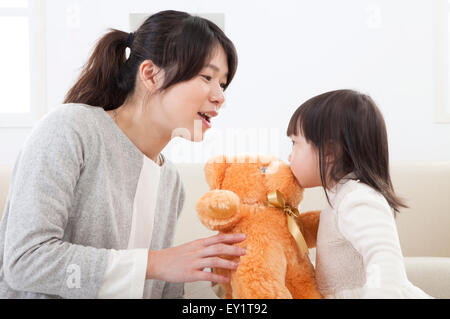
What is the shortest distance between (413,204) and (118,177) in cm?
140

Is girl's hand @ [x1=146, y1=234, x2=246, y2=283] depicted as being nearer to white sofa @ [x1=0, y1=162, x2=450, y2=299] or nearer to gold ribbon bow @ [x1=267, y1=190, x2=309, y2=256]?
gold ribbon bow @ [x1=267, y1=190, x2=309, y2=256]

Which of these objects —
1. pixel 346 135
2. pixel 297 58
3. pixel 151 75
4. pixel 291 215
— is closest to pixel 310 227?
pixel 291 215

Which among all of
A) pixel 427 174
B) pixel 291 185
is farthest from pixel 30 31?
pixel 427 174

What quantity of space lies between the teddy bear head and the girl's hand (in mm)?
115

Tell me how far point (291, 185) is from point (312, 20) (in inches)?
66.7

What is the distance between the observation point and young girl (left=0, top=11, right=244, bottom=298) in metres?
0.74

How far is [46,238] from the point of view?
0.74m

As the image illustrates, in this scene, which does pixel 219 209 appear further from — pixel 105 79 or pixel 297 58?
pixel 297 58

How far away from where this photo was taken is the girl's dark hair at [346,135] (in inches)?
35.8

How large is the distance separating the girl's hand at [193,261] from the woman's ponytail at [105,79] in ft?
1.46

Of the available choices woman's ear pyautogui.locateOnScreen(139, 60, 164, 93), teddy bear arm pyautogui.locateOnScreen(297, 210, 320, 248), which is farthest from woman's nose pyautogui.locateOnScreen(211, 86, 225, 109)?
teddy bear arm pyautogui.locateOnScreen(297, 210, 320, 248)
